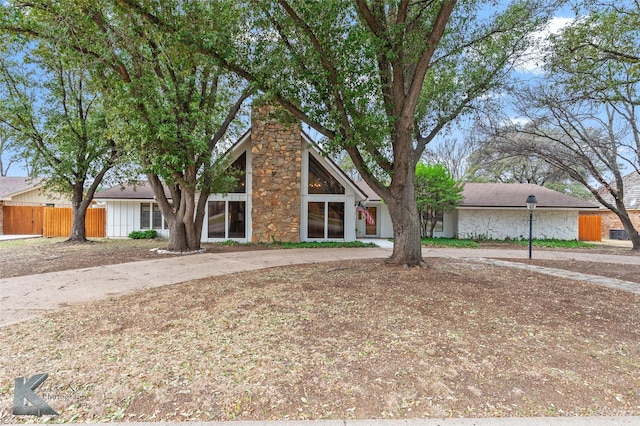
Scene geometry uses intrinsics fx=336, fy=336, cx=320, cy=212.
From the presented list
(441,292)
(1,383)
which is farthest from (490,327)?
(1,383)

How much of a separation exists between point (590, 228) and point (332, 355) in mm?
24456

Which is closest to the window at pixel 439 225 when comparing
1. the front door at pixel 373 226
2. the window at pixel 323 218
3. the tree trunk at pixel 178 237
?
the front door at pixel 373 226

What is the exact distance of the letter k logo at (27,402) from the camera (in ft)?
8.39

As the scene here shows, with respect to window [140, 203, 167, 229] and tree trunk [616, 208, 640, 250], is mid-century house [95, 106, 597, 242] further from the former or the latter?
tree trunk [616, 208, 640, 250]

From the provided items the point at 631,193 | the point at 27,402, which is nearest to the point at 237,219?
the point at 27,402

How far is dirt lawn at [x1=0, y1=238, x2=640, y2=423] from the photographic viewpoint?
8.82 feet

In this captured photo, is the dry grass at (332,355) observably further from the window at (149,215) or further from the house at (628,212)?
the house at (628,212)

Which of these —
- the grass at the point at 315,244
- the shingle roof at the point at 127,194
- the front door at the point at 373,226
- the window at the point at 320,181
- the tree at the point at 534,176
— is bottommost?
the grass at the point at 315,244

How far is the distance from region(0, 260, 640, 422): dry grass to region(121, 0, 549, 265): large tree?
3.14 m

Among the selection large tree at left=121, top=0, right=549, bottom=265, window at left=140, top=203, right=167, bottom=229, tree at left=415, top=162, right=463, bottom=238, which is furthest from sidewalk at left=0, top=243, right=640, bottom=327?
window at left=140, top=203, right=167, bottom=229

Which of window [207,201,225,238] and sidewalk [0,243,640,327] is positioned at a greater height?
window [207,201,225,238]

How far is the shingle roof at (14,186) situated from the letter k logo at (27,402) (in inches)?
948

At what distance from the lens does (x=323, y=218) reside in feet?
51.9

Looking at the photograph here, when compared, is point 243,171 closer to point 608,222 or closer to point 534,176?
point 608,222
